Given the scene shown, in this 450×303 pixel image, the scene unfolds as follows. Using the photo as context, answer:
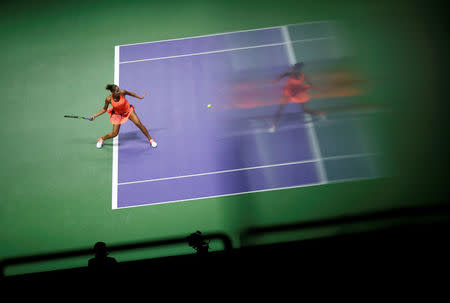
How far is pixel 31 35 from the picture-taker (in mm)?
7684

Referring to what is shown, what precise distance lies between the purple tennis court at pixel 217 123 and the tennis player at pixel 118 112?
260 mm

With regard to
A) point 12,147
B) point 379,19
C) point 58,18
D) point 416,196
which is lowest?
point 416,196

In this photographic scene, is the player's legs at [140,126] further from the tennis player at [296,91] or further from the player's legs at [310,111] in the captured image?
the player's legs at [310,111]

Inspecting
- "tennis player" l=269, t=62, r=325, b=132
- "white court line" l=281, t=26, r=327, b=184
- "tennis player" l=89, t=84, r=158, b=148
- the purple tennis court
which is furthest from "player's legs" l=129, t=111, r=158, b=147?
"white court line" l=281, t=26, r=327, b=184

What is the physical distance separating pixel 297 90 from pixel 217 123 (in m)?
1.71

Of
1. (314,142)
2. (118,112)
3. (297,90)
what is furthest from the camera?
(297,90)

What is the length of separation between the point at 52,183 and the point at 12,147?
139cm

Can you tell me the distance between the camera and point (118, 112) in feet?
18.1

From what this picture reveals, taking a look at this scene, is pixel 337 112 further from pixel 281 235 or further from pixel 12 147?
pixel 12 147

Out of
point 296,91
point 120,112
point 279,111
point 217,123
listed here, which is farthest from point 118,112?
point 296,91

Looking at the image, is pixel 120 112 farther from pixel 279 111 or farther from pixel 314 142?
pixel 314 142

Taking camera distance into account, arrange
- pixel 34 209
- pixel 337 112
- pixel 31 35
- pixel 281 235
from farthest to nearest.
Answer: pixel 31 35 < pixel 337 112 < pixel 34 209 < pixel 281 235

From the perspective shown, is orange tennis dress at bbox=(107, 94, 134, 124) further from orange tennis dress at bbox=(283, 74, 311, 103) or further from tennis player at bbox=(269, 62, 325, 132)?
orange tennis dress at bbox=(283, 74, 311, 103)

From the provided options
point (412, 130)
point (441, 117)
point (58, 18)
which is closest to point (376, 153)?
point (412, 130)
